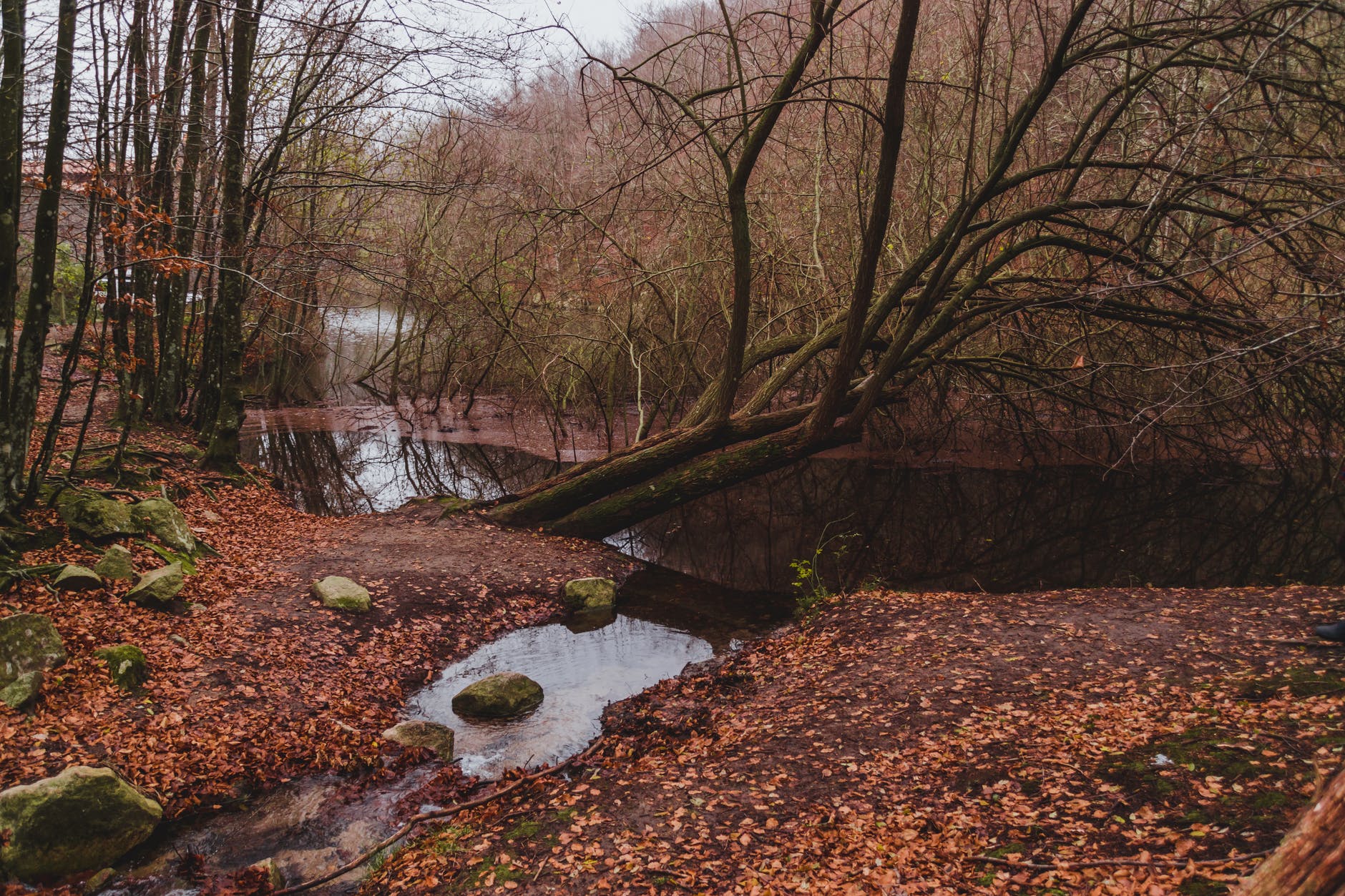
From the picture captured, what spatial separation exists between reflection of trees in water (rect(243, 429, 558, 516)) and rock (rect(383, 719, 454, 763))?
28.1 feet

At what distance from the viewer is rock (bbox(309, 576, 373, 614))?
822 cm

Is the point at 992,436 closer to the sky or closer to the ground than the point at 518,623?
closer to the sky

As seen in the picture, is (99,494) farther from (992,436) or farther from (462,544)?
(992,436)

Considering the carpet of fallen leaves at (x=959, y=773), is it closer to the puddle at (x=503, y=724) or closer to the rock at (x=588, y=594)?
the puddle at (x=503, y=724)

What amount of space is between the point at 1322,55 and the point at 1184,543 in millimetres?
7885

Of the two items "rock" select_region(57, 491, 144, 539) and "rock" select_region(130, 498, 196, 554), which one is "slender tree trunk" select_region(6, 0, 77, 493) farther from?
"rock" select_region(130, 498, 196, 554)

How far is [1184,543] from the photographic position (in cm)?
1200

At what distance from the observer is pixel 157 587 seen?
6.86 meters

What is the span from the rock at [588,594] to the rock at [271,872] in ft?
17.8

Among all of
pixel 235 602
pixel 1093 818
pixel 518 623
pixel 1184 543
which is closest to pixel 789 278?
pixel 1184 543

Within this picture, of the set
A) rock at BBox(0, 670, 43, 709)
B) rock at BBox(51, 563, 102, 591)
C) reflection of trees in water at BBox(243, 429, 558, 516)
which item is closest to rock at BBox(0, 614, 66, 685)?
rock at BBox(0, 670, 43, 709)

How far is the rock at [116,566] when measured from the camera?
269 inches

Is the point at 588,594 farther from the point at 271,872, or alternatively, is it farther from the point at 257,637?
the point at 271,872

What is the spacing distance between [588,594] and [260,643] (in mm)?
3982
